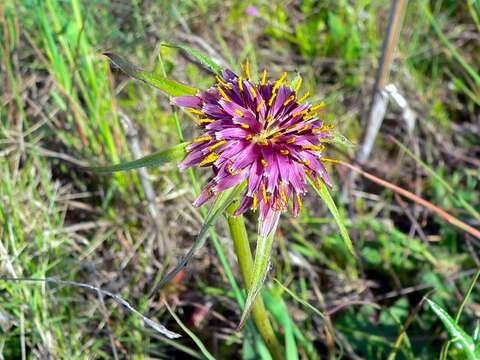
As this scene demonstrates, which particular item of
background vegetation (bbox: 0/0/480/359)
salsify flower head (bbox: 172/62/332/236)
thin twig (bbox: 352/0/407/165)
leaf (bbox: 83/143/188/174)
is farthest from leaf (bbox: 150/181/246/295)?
thin twig (bbox: 352/0/407/165)

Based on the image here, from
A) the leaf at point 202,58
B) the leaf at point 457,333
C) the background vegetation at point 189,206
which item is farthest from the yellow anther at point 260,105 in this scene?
the leaf at point 457,333

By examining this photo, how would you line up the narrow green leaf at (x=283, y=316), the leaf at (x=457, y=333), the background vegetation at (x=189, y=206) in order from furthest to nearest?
the background vegetation at (x=189, y=206), the narrow green leaf at (x=283, y=316), the leaf at (x=457, y=333)

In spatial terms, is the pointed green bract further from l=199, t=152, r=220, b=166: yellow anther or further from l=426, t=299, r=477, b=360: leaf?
l=426, t=299, r=477, b=360: leaf

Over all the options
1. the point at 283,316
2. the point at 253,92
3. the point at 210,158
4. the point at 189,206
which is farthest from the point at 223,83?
the point at 189,206

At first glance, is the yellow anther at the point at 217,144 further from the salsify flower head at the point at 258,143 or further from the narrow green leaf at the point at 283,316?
the narrow green leaf at the point at 283,316

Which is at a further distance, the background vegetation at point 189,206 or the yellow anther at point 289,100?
the background vegetation at point 189,206

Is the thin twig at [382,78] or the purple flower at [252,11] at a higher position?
the purple flower at [252,11]

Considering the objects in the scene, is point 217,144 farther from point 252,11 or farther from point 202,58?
point 252,11
